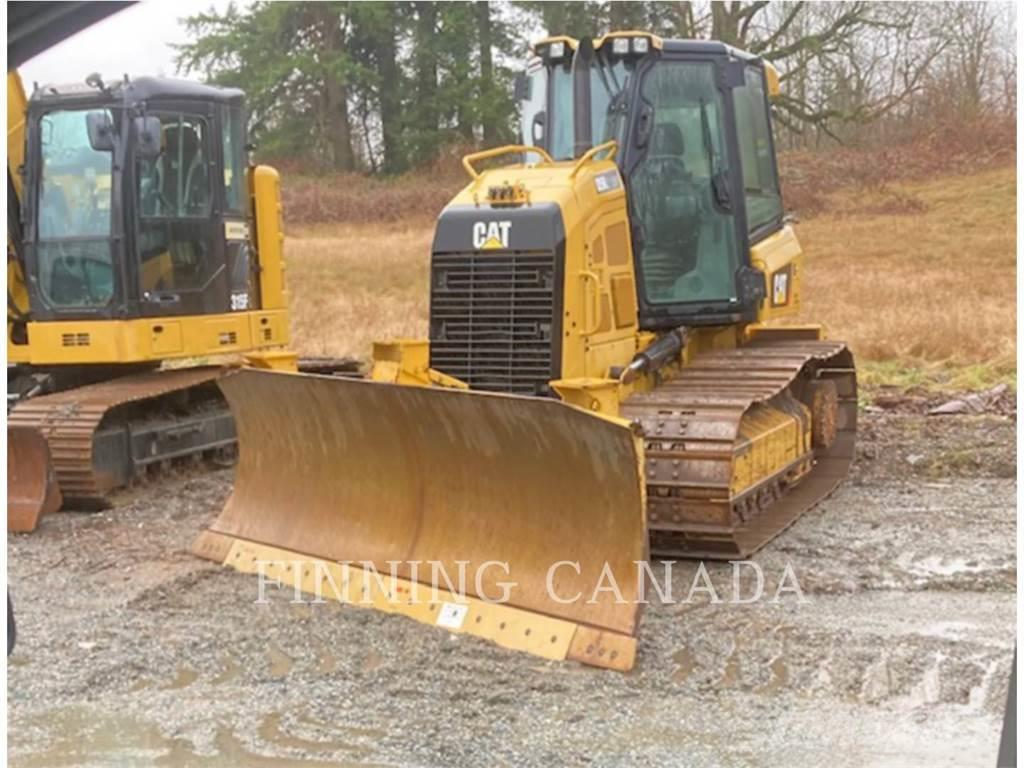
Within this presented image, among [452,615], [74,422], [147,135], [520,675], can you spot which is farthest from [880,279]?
[520,675]

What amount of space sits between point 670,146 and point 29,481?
3836 mm

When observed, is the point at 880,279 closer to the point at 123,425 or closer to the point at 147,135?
the point at 147,135

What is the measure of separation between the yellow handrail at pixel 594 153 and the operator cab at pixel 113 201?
2.69 m

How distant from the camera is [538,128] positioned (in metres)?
7.09

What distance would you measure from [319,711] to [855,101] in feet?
63.0

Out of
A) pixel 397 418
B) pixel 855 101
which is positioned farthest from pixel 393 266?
pixel 397 418

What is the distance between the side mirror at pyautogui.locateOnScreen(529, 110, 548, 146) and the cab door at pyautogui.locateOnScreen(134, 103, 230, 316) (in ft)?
7.37

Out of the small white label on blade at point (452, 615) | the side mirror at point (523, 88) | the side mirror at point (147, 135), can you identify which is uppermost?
the side mirror at point (523, 88)

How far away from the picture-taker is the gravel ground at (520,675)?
151 inches

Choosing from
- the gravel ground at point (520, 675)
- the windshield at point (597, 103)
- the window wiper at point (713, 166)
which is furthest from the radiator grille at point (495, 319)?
the gravel ground at point (520, 675)

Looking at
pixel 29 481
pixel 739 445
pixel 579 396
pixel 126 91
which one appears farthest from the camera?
pixel 126 91

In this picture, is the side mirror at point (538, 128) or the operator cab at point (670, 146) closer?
the operator cab at point (670, 146)

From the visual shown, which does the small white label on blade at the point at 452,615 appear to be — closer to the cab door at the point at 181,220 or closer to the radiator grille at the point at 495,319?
the radiator grille at the point at 495,319

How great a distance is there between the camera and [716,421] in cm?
570
